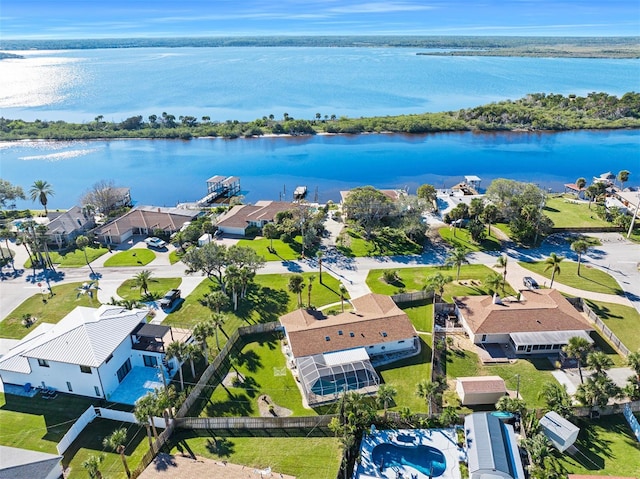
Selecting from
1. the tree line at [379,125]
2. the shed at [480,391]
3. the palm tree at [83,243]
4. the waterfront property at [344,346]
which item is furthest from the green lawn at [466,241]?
the tree line at [379,125]

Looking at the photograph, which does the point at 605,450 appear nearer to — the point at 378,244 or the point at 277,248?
the point at 378,244

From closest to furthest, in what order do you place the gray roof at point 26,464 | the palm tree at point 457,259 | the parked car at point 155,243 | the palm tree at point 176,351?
the gray roof at point 26,464, the palm tree at point 176,351, the palm tree at point 457,259, the parked car at point 155,243

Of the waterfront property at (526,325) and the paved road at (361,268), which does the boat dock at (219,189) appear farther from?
the waterfront property at (526,325)

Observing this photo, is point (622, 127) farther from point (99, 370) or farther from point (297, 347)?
point (99, 370)

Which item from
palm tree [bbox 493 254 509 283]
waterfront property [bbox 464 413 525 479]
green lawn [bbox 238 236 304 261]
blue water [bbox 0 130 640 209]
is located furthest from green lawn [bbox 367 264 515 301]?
blue water [bbox 0 130 640 209]

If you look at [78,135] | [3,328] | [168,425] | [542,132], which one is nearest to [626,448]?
[168,425]

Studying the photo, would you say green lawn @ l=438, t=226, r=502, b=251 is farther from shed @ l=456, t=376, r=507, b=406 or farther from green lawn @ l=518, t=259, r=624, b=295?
shed @ l=456, t=376, r=507, b=406

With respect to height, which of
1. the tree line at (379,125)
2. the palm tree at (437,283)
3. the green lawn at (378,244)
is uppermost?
the tree line at (379,125)
